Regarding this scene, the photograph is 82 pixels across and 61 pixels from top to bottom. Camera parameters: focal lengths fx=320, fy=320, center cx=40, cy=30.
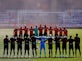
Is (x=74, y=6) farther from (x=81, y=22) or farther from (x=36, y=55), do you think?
(x=36, y=55)

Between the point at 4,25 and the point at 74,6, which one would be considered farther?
the point at 74,6

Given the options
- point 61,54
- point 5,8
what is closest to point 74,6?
point 5,8

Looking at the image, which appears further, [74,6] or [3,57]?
[74,6]

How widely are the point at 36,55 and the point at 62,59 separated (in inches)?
112

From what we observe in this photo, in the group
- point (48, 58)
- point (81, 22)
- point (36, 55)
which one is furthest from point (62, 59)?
point (81, 22)

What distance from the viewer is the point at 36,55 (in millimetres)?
25125

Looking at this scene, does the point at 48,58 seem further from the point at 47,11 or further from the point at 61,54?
the point at 47,11

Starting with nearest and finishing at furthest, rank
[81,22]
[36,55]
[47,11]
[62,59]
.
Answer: [62,59] < [36,55] < [81,22] < [47,11]

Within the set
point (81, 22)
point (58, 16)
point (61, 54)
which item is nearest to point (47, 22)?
point (58, 16)

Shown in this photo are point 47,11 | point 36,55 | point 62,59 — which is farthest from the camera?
point 47,11

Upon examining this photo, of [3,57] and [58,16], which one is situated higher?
[58,16]

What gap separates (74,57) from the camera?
78.2 feet

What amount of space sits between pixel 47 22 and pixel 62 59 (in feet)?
98.4

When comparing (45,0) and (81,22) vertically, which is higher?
(45,0)
